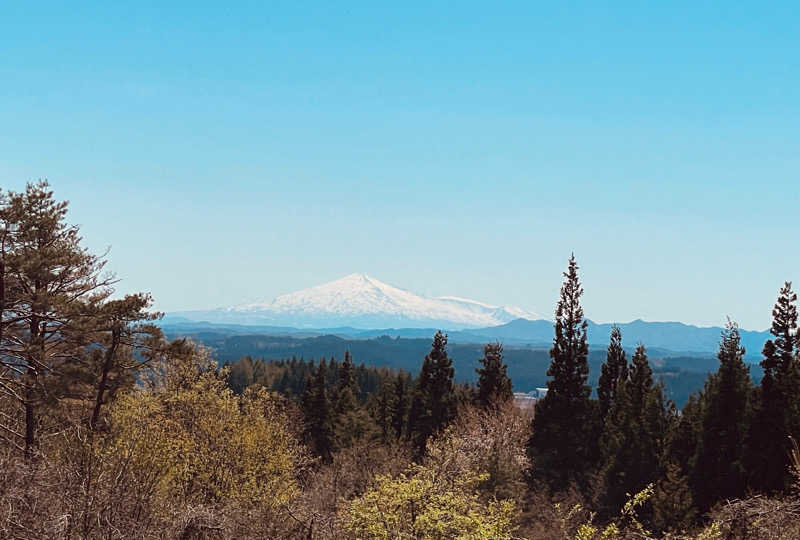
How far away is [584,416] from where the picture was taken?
5412cm

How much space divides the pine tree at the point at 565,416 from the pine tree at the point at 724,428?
1366 cm

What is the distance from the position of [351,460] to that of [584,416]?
2070 centimetres

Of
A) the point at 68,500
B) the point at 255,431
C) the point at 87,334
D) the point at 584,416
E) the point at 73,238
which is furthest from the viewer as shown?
the point at 584,416

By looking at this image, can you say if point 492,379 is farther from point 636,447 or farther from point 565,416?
point 636,447

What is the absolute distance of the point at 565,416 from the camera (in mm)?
54688

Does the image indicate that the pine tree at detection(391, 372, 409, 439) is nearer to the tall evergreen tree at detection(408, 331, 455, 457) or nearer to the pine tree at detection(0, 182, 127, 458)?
the tall evergreen tree at detection(408, 331, 455, 457)

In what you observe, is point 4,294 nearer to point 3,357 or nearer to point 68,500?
point 3,357

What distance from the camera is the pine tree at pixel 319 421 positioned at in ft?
232

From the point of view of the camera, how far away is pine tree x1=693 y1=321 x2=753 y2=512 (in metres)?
37.7

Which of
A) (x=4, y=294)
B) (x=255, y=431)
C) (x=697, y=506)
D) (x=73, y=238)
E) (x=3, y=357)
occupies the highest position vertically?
(x=73, y=238)

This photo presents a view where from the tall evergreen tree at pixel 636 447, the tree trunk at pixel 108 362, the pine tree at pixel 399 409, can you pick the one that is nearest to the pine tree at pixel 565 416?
the tall evergreen tree at pixel 636 447

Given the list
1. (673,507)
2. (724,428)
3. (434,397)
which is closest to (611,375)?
(434,397)

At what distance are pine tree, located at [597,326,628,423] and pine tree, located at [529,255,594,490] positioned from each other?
2.03 m

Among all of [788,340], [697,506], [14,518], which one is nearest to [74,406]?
[14,518]
